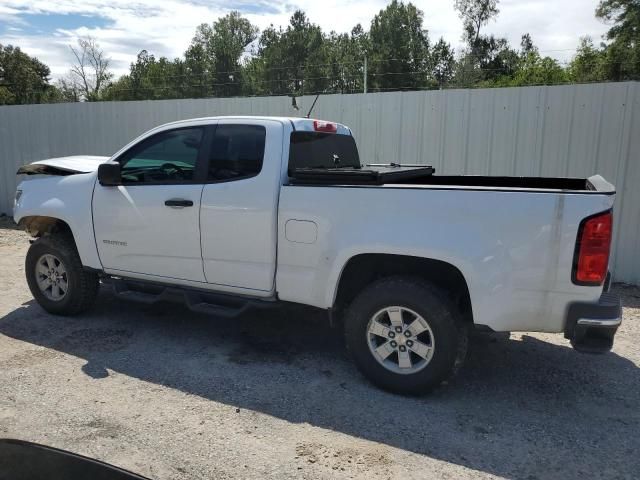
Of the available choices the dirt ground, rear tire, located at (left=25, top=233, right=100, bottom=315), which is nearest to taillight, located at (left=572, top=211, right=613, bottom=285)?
the dirt ground

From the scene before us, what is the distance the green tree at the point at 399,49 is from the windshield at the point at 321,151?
159 feet

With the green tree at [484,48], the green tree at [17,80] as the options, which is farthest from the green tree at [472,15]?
the green tree at [17,80]

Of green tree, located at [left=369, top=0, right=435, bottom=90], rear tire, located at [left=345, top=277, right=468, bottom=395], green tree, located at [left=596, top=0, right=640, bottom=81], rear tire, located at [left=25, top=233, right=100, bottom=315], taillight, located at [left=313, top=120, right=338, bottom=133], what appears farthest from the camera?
green tree, located at [left=369, top=0, right=435, bottom=90]

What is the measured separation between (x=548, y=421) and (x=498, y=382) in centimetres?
59

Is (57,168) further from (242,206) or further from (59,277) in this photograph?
(242,206)

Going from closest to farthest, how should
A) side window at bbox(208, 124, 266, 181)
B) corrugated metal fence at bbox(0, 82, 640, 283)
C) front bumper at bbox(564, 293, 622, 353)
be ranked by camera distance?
front bumper at bbox(564, 293, 622, 353)
side window at bbox(208, 124, 266, 181)
corrugated metal fence at bbox(0, 82, 640, 283)

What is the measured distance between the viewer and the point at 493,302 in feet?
11.1

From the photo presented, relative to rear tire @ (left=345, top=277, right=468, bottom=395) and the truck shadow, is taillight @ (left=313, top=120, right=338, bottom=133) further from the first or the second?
the truck shadow

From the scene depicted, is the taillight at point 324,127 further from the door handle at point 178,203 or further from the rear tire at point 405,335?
the rear tire at point 405,335

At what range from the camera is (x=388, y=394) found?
3.83 metres

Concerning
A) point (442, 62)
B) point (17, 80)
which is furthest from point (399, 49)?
point (17, 80)

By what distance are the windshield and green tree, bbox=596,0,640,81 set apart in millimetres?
40413

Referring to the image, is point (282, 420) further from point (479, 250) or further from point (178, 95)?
point (178, 95)

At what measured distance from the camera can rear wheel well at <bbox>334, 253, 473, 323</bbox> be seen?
373cm
